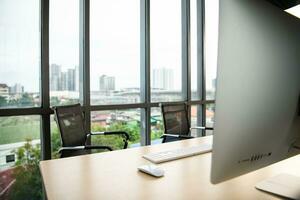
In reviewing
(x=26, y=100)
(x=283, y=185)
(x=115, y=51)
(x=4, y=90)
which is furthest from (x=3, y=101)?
(x=283, y=185)

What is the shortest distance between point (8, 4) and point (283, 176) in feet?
9.74

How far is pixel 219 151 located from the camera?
63cm

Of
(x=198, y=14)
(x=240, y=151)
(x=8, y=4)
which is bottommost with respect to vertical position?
(x=240, y=151)

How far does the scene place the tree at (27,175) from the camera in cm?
278

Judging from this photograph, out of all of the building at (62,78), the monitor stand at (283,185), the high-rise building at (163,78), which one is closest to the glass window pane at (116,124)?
the building at (62,78)

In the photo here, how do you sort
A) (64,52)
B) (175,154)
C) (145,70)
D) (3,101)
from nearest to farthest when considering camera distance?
1. (175,154)
2. (3,101)
3. (64,52)
4. (145,70)

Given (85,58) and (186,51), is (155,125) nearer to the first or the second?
(186,51)

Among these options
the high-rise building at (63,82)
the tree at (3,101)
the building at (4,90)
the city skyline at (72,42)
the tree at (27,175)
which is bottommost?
the tree at (27,175)

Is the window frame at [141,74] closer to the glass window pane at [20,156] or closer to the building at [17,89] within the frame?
Result: the glass window pane at [20,156]

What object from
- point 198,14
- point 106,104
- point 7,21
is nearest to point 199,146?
point 106,104

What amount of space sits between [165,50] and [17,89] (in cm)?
229

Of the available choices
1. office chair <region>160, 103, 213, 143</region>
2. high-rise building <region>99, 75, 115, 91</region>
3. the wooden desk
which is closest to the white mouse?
the wooden desk

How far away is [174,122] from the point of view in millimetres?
3000

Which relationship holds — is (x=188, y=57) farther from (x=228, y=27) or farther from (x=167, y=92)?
(x=228, y=27)
